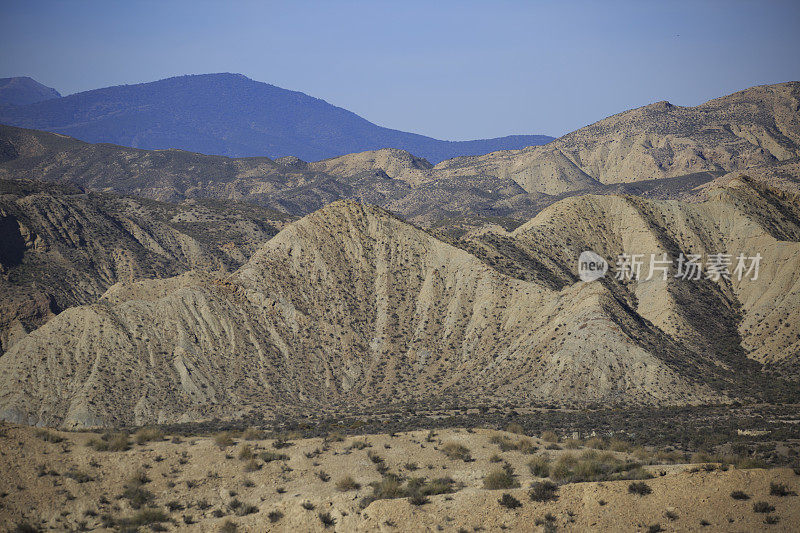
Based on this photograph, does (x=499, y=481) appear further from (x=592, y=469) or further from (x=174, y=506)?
(x=174, y=506)

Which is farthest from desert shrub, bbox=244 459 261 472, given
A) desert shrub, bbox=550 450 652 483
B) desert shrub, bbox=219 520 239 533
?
desert shrub, bbox=550 450 652 483

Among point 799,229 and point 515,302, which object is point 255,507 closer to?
point 515,302

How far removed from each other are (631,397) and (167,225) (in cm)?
10877

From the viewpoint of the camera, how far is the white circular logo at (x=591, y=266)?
8494 centimetres

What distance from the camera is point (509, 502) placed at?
22.2 m

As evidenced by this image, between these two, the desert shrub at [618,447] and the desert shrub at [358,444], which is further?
the desert shrub at [618,447]

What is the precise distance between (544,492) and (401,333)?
50.1 metres

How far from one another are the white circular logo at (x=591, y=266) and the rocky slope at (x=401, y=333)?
1.24 meters

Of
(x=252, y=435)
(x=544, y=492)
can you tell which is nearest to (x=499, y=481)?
(x=544, y=492)

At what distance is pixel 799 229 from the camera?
9688 cm

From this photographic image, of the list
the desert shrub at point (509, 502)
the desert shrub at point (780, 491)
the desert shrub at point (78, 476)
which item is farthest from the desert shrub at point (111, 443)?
the desert shrub at point (780, 491)

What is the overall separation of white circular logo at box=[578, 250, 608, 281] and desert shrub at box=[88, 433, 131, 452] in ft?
211

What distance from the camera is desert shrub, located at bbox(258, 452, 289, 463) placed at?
28922 mm

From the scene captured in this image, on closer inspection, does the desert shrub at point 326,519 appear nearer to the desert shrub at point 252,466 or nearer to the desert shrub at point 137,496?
the desert shrub at point 252,466
